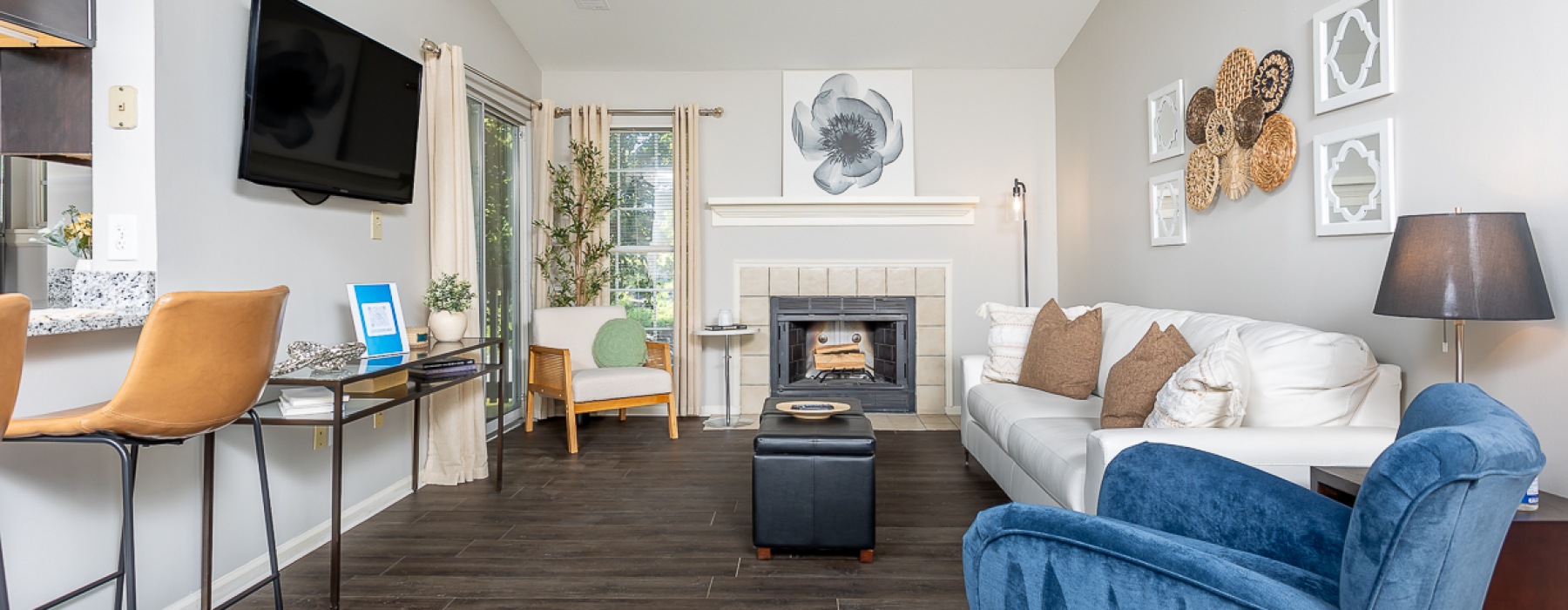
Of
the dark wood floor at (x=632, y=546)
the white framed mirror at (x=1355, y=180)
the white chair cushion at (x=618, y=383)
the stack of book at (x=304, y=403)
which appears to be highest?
the white framed mirror at (x=1355, y=180)

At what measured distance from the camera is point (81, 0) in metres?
2.09

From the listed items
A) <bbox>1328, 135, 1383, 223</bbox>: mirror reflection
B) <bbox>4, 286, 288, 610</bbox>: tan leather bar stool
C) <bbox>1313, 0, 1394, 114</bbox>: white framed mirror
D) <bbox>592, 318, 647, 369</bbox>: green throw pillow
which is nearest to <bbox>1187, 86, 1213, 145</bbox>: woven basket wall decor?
<bbox>1313, 0, 1394, 114</bbox>: white framed mirror

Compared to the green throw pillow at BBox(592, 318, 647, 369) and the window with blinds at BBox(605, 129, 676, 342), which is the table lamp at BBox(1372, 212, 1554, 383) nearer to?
the green throw pillow at BBox(592, 318, 647, 369)

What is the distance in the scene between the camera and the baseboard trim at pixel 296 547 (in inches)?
96.5

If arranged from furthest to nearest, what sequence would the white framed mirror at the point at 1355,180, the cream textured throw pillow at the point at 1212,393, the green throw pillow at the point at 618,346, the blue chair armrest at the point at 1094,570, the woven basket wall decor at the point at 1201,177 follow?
the green throw pillow at the point at 618,346 → the woven basket wall decor at the point at 1201,177 → the white framed mirror at the point at 1355,180 → the cream textured throw pillow at the point at 1212,393 → the blue chair armrest at the point at 1094,570

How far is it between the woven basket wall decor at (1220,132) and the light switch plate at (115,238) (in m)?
3.97

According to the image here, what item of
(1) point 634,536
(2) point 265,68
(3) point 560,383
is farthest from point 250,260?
(3) point 560,383

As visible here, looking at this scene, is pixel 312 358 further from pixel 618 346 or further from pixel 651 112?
pixel 651 112

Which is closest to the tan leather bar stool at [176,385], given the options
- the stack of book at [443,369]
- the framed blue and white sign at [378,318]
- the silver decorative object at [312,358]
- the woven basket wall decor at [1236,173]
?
the silver decorative object at [312,358]

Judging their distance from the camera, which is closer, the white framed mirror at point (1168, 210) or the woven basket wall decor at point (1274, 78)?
the woven basket wall decor at point (1274, 78)

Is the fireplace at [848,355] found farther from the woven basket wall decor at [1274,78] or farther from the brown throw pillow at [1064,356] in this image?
the woven basket wall decor at [1274,78]

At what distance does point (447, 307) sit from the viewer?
3.45 meters

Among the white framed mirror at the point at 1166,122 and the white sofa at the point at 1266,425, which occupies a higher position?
the white framed mirror at the point at 1166,122

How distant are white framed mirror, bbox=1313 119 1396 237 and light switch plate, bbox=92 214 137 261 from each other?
12.4 feet
